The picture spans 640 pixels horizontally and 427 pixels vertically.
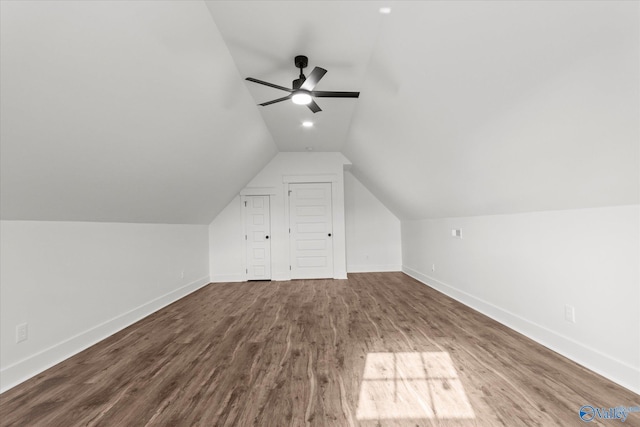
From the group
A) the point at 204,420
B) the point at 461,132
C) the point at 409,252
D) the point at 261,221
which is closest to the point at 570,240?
the point at 461,132

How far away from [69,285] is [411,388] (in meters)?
3.22

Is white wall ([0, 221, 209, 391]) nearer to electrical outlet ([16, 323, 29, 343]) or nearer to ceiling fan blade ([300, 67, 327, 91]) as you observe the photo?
electrical outlet ([16, 323, 29, 343])

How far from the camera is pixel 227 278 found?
6.11m

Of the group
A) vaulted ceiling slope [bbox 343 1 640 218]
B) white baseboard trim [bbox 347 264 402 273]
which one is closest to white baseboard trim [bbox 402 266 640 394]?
vaulted ceiling slope [bbox 343 1 640 218]

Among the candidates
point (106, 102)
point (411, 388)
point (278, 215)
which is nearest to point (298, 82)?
point (106, 102)

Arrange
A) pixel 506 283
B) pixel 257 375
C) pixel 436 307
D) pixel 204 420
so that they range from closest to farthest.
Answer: pixel 204 420 → pixel 257 375 → pixel 506 283 → pixel 436 307

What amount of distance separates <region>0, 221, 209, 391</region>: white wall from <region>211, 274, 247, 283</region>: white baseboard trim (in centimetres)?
180

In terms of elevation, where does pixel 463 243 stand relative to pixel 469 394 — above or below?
above

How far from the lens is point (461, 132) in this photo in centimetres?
255

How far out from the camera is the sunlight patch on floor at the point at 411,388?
171cm

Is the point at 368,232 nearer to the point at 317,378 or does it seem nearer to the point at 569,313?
the point at 569,313

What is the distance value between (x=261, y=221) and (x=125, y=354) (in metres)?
3.76

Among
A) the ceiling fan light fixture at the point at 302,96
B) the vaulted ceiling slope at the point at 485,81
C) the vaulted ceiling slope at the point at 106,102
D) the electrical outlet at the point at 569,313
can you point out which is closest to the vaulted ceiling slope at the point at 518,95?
the vaulted ceiling slope at the point at 485,81

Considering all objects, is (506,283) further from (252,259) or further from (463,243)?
(252,259)
